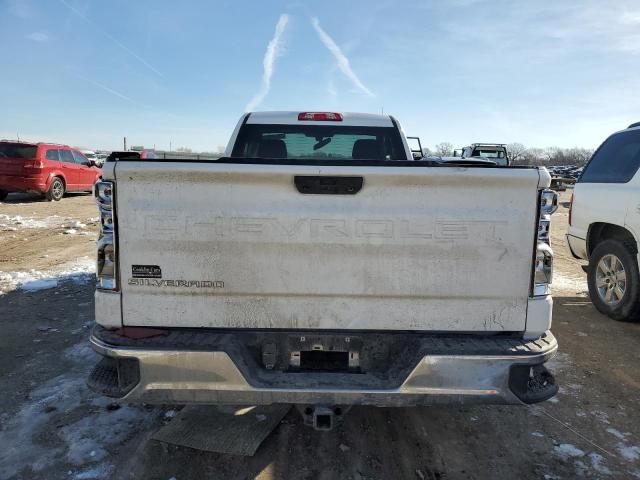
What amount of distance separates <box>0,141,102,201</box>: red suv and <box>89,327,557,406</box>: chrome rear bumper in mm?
14718

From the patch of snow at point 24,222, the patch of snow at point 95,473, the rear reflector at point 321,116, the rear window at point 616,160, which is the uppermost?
the rear reflector at point 321,116

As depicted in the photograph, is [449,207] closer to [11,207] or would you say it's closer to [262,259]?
[262,259]

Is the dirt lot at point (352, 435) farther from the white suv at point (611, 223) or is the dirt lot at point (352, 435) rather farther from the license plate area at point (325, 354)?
the white suv at point (611, 223)

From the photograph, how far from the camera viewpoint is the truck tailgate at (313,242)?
2270 mm

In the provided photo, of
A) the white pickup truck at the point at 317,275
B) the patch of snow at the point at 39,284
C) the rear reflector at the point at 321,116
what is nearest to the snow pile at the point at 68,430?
the white pickup truck at the point at 317,275

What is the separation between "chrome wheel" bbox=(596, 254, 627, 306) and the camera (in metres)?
5.24

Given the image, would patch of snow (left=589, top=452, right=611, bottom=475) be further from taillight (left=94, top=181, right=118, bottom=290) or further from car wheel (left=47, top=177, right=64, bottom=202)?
car wheel (left=47, top=177, right=64, bottom=202)

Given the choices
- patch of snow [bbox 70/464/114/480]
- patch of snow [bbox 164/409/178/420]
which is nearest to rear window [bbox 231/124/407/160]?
patch of snow [bbox 164/409/178/420]

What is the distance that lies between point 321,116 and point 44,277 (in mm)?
4818

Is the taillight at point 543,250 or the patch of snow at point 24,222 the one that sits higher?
the taillight at point 543,250

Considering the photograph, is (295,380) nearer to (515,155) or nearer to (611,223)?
(611,223)

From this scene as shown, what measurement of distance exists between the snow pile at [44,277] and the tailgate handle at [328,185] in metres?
5.33

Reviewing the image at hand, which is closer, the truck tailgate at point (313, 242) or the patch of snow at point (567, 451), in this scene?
the truck tailgate at point (313, 242)

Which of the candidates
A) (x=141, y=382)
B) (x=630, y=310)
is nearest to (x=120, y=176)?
(x=141, y=382)
